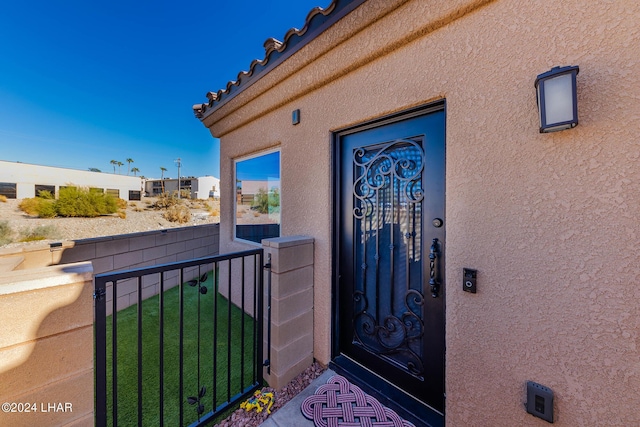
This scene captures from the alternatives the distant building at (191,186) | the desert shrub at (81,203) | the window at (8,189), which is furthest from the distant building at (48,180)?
the distant building at (191,186)

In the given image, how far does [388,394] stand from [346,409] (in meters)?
0.42

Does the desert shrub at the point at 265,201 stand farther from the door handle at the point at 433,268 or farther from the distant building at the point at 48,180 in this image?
the distant building at the point at 48,180

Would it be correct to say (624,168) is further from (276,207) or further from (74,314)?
(276,207)

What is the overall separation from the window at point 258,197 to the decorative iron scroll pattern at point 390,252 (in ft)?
5.05

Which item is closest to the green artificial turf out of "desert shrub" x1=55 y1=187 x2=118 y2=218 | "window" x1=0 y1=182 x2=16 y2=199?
"desert shrub" x1=55 y1=187 x2=118 y2=218

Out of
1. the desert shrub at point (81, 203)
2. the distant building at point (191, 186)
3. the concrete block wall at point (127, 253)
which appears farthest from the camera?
the distant building at point (191, 186)

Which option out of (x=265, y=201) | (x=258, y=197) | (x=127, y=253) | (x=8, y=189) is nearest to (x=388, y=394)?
(x=265, y=201)

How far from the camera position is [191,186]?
1671 inches

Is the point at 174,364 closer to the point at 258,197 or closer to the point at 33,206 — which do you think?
the point at 258,197

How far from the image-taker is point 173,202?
23.6 metres

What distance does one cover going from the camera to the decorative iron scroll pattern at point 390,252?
6.79 feet

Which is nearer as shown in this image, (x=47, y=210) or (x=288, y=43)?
(x=288, y=43)

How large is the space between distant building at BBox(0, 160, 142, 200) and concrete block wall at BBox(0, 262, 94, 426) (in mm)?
25671

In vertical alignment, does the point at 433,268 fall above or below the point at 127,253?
above
